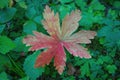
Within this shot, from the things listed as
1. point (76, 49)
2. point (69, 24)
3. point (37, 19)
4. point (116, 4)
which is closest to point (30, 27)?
point (37, 19)

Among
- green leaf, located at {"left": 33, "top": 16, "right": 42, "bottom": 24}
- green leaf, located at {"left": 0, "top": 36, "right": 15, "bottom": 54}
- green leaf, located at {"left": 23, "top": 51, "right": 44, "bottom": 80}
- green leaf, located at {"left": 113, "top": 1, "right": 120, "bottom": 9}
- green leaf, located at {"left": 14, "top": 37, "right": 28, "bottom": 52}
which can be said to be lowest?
green leaf, located at {"left": 23, "top": 51, "right": 44, "bottom": 80}

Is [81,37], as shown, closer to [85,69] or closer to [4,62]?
[85,69]

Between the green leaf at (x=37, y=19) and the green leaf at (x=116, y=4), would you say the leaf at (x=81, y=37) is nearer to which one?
the green leaf at (x=37, y=19)

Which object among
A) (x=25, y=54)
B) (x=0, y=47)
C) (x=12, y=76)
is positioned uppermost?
(x=0, y=47)

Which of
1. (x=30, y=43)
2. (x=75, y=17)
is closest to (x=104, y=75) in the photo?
(x=75, y=17)

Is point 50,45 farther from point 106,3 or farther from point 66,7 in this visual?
point 106,3

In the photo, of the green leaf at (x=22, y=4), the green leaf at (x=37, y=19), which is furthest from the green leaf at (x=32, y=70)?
the green leaf at (x=22, y=4)

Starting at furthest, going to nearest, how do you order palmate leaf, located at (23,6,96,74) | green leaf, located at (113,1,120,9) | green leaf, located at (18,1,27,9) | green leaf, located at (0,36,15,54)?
1. green leaf, located at (113,1,120,9)
2. green leaf, located at (18,1,27,9)
3. green leaf, located at (0,36,15,54)
4. palmate leaf, located at (23,6,96,74)

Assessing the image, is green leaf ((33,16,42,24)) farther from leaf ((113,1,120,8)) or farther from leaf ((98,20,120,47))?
leaf ((113,1,120,8))

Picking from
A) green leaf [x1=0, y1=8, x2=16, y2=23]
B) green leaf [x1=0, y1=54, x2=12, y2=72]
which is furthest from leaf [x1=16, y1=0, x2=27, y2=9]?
green leaf [x1=0, y1=54, x2=12, y2=72]
